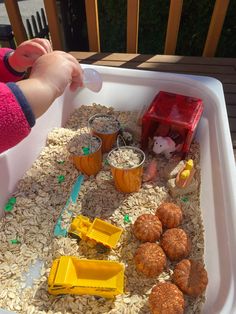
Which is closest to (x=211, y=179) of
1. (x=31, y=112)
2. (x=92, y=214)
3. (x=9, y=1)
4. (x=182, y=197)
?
(x=182, y=197)

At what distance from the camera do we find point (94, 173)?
95cm

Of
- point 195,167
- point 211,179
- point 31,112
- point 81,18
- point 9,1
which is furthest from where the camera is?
point 81,18

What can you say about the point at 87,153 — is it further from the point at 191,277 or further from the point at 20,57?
the point at 191,277

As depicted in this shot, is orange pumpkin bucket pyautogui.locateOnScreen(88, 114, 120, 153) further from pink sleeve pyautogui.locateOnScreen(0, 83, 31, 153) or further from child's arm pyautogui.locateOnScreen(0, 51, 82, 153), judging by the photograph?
pink sleeve pyautogui.locateOnScreen(0, 83, 31, 153)

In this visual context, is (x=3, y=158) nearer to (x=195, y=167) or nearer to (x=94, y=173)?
(x=94, y=173)

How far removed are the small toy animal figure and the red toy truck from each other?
0.09ft

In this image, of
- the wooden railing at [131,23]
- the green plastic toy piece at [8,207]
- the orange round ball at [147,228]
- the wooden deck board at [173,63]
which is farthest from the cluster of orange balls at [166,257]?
the wooden railing at [131,23]

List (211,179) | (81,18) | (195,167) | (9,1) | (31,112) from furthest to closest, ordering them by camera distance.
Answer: (81,18) → (9,1) → (195,167) → (211,179) → (31,112)

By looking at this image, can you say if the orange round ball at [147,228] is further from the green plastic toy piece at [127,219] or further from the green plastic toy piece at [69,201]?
the green plastic toy piece at [69,201]

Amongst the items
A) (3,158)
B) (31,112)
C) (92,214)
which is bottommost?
(92,214)

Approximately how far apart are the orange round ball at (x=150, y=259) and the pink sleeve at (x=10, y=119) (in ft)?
1.18

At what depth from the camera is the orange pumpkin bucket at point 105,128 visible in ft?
3.17

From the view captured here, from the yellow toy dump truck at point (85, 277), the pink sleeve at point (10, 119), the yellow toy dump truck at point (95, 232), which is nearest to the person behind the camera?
the pink sleeve at point (10, 119)

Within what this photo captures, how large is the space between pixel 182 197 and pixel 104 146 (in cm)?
29
